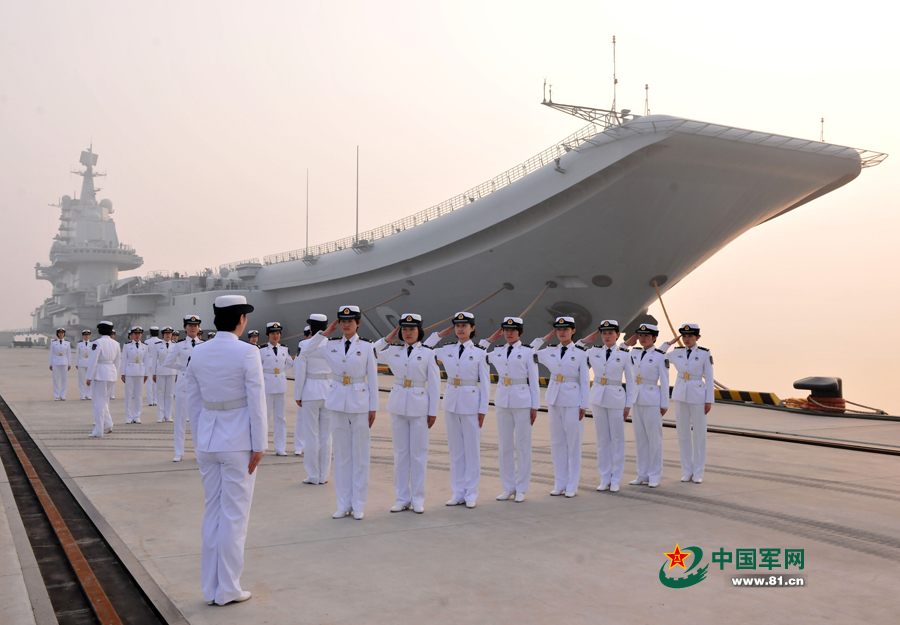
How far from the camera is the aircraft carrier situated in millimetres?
16562

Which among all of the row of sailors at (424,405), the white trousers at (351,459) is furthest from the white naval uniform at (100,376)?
the white trousers at (351,459)

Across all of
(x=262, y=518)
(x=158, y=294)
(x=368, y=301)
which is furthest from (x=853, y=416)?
(x=158, y=294)

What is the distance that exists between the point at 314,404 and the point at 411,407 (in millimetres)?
2147

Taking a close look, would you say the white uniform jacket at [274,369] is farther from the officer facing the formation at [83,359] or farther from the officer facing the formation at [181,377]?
the officer facing the formation at [83,359]

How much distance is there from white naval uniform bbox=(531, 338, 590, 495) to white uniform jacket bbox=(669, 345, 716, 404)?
134 cm

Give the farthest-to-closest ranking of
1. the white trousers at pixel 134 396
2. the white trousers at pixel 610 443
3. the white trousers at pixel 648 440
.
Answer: the white trousers at pixel 134 396 → the white trousers at pixel 648 440 → the white trousers at pixel 610 443

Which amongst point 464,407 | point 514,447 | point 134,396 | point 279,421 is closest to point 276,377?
point 279,421

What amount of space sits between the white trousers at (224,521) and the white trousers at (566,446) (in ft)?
11.1

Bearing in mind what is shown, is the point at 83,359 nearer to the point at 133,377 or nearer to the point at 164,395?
the point at 133,377

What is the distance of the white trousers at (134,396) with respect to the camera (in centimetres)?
1170

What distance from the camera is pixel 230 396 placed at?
3627 millimetres

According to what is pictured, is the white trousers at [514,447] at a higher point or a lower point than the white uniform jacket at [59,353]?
lower

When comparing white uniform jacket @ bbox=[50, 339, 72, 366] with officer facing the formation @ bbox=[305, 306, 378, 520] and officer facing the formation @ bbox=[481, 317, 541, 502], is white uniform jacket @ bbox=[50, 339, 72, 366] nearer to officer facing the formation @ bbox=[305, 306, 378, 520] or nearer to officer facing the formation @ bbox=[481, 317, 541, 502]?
officer facing the formation @ bbox=[305, 306, 378, 520]

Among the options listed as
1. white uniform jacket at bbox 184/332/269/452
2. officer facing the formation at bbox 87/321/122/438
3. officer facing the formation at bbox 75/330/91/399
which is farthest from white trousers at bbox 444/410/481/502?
officer facing the formation at bbox 75/330/91/399
